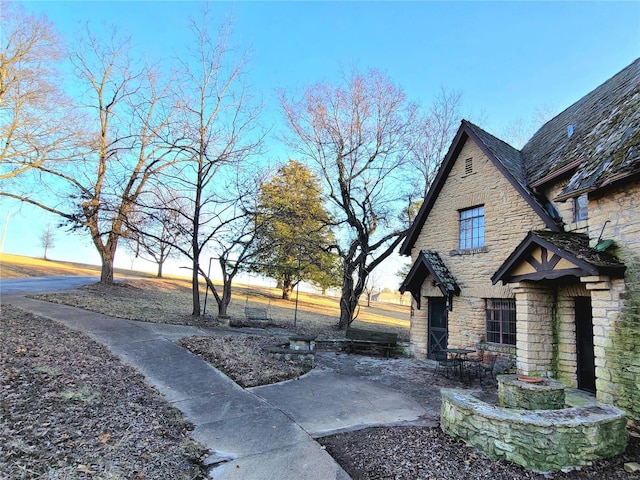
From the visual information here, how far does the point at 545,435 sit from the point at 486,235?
724cm

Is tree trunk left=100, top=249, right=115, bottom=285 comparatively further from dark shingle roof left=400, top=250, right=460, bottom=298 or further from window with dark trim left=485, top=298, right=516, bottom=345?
window with dark trim left=485, top=298, right=516, bottom=345

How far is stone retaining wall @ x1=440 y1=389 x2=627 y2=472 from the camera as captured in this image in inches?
193

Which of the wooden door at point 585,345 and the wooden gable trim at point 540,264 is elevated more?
the wooden gable trim at point 540,264

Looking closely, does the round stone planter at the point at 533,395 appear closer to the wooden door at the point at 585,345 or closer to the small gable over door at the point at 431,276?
the wooden door at the point at 585,345

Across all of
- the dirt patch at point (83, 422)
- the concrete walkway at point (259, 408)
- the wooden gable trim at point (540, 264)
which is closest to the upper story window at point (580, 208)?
the wooden gable trim at point (540, 264)

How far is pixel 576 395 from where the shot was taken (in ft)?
24.1

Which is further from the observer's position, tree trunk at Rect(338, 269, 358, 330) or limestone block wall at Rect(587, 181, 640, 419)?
tree trunk at Rect(338, 269, 358, 330)

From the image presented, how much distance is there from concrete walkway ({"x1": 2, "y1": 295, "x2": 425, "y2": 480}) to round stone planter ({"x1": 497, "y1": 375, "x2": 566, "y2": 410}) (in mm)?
1600

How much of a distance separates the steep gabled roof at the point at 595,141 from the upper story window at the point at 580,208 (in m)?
0.73

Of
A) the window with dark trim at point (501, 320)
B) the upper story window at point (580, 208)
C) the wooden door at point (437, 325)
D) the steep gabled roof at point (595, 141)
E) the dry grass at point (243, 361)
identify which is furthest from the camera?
the wooden door at point (437, 325)

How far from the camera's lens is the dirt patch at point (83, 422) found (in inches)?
165

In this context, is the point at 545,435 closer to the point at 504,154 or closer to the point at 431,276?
the point at 431,276

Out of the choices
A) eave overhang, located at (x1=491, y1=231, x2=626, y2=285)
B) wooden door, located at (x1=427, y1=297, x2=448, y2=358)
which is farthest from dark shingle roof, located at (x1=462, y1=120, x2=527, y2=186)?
wooden door, located at (x1=427, y1=297, x2=448, y2=358)

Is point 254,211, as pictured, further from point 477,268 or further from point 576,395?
point 576,395
